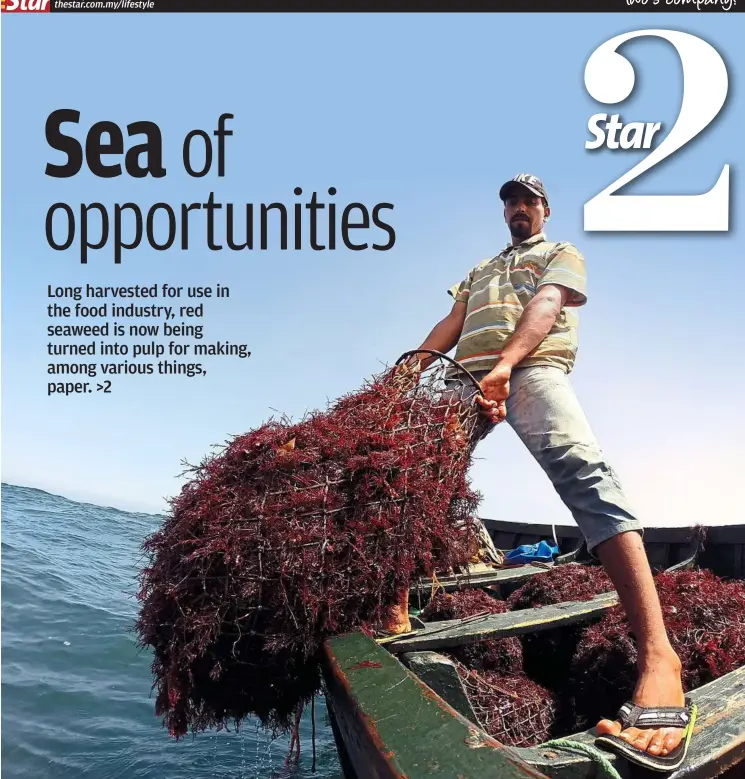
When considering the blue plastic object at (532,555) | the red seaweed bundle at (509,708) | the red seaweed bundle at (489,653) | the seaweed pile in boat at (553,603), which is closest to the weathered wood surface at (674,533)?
the blue plastic object at (532,555)

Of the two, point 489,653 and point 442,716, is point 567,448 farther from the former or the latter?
point 442,716

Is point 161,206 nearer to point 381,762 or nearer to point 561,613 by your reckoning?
point 561,613

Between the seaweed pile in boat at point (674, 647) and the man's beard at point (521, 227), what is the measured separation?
2.28 m

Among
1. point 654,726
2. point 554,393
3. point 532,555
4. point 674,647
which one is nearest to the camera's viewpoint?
point 654,726

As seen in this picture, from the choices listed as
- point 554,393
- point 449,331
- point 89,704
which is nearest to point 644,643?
point 554,393

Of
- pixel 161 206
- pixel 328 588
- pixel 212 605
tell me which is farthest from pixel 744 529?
pixel 161 206

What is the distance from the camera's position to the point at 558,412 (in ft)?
10.0

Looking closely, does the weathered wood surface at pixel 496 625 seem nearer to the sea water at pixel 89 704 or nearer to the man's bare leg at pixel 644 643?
the man's bare leg at pixel 644 643

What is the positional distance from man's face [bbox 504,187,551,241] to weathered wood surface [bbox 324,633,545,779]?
2723mm

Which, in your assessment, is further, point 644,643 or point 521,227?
point 521,227

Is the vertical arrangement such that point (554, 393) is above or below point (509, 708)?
above

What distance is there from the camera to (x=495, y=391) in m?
3.13

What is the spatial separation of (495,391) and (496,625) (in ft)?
3.93

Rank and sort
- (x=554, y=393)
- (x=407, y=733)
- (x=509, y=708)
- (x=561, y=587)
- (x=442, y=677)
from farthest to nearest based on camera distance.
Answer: (x=561, y=587) < (x=554, y=393) < (x=509, y=708) < (x=442, y=677) < (x=407, y=733)
